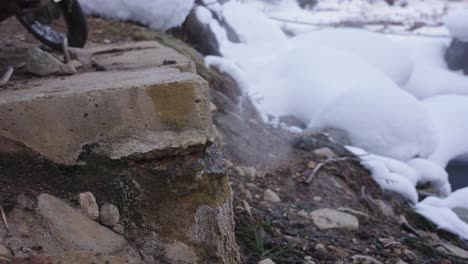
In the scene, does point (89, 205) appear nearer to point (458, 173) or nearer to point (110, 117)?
point (110, 117)

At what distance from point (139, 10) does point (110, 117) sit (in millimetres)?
2088

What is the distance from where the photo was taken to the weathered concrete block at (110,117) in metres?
0.94

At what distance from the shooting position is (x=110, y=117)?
97 centimetres

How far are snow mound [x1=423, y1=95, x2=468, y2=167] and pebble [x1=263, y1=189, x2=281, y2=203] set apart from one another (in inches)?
75.6

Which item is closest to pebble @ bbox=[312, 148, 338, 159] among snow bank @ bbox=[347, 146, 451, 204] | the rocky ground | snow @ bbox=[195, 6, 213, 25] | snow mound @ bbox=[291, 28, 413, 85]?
the rocky ground

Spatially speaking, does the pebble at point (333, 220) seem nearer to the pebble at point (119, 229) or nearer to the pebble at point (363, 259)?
the pebble at point (363, 259)

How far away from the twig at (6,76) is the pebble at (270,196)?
0.88m

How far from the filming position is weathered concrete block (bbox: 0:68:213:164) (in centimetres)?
94

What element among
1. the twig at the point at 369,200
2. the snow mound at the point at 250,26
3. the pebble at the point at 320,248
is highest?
the pebble at the point at 320,248

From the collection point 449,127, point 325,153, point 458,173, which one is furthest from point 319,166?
point 449,127

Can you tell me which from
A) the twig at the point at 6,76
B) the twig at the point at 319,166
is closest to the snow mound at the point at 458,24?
the twig at the point at 319,166

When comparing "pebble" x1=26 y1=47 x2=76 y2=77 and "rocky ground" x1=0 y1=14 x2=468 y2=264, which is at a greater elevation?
"pebble" x1=26 y1=47 x2=76 y2=77

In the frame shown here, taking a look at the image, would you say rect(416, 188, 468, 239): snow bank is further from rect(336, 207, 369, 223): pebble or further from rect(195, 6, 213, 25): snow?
rect(195, 6, 213, 25): snow

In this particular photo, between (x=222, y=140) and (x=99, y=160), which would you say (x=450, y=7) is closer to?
(x=222, y=140)
